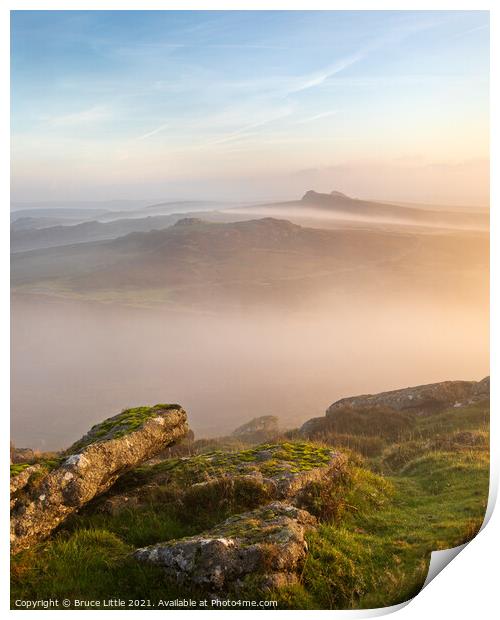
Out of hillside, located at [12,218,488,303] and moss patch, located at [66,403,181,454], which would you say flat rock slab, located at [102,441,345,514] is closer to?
moss patch, located at [66,403,181,454]

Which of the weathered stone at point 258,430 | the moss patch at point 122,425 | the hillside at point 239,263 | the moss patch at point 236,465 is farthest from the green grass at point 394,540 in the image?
the weathered stone at point 258,430

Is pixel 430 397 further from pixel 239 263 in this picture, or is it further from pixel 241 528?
pixel 241 528

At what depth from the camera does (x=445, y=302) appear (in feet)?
89.6

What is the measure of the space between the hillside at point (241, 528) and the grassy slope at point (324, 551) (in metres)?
0.02

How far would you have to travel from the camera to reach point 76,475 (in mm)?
9602

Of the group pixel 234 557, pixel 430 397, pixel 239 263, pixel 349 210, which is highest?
pixel 349 210

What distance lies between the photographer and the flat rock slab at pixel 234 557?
8.07 m

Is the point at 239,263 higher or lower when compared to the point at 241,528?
higher

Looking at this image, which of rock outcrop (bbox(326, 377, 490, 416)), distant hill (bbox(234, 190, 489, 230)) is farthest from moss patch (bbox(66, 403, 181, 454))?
rock outcrop (bbox(326, 377, 490, 416))

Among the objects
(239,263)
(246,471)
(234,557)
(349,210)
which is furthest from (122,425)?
(239,263)

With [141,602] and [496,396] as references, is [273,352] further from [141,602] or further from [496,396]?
[141,602]

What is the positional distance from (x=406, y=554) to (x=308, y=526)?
2.15 m

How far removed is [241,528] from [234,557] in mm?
639
